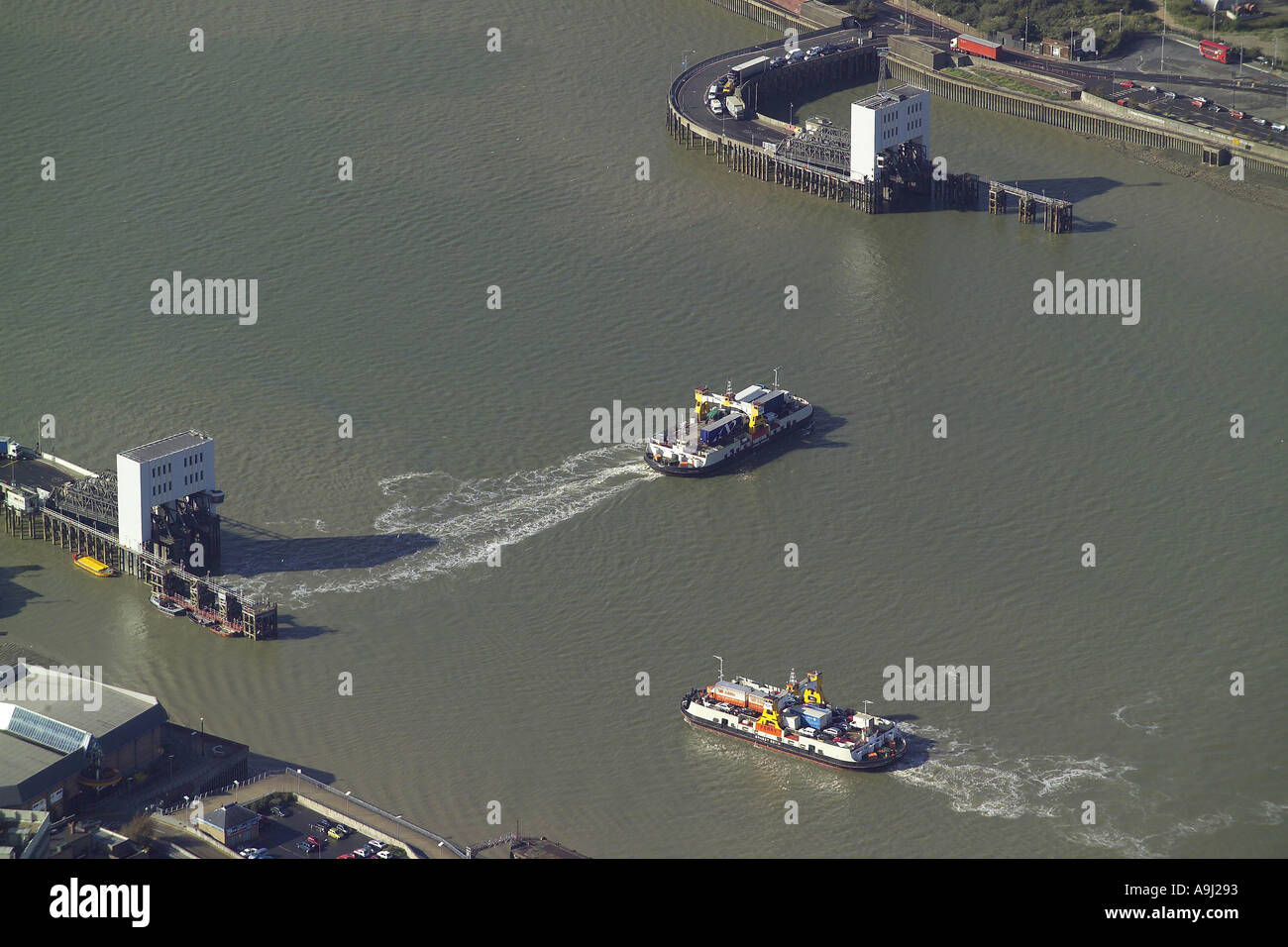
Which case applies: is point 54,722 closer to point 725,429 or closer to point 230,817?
point 230,817

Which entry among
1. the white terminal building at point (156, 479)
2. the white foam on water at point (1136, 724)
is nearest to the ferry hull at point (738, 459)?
the white terminal building at point (156, 479)

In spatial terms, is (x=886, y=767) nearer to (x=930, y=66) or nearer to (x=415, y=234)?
(x=415, y=234)

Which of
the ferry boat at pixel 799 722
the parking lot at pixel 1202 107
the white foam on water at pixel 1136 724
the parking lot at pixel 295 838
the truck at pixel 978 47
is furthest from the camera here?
the truck at pixel 978 47

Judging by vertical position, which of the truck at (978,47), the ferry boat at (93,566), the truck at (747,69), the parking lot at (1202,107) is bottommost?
the ferry boat at (93,566)

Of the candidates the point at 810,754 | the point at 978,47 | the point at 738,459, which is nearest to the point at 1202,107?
the point at 978,47

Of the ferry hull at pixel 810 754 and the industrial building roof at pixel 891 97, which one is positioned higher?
the industrial building roof at pixel 891 97

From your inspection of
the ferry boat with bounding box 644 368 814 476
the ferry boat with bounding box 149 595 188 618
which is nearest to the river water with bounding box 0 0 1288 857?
the ferry boat with bounding box 149 595 188 618

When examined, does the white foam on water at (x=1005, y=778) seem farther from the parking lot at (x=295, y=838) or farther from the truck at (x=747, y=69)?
the truck at (x=747, y=69)
